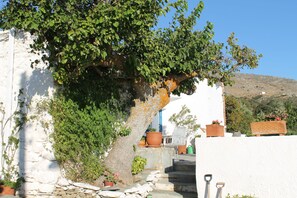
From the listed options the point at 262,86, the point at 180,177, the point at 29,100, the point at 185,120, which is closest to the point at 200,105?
the point at 185,120

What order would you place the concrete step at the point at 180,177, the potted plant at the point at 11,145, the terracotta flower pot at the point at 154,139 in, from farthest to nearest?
the terracotta flower pot at the point at 154,139 → the concrete step at the point at 180,177 → the potted plant at the point at 11,145

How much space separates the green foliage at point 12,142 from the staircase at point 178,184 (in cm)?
366

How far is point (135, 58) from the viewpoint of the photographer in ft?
26.7

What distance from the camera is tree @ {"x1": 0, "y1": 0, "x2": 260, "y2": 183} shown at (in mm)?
6910

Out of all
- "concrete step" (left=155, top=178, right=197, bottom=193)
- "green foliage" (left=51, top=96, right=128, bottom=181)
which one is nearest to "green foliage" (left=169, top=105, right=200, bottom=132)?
"concrete step" (left=155, top=178, right=197, bottom=193)

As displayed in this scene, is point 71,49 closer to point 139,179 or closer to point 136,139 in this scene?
point 136,139

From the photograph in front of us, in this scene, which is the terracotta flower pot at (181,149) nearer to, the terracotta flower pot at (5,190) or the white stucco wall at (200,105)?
the white stucco wall at (200,105)

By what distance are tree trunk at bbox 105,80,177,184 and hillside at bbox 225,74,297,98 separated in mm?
31250

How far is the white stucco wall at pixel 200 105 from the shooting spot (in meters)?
17.5

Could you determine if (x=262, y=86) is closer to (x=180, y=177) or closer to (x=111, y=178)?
(x=180, y=177)

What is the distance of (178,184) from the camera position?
9.05 meters

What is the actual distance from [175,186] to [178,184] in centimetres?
9

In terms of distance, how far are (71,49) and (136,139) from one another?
3.22 m

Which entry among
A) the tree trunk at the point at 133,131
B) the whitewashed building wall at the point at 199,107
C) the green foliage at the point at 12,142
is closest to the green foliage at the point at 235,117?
the whitewashed building wall at the point at 199,107
